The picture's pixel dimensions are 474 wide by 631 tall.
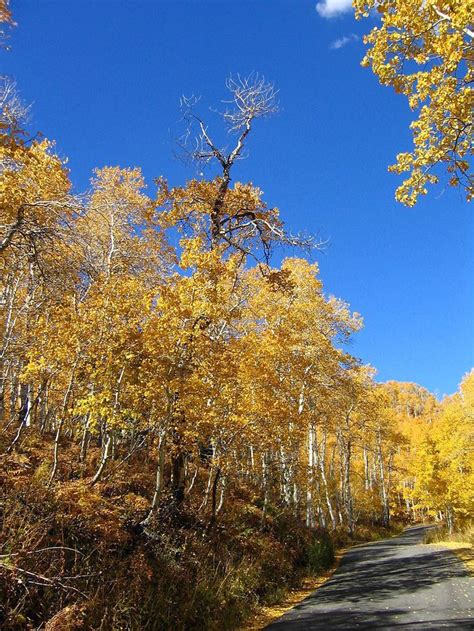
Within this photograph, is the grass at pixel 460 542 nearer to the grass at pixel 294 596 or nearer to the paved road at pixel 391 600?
the paved road at pixel 391 600

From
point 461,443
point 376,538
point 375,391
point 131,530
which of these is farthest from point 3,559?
point 376,538

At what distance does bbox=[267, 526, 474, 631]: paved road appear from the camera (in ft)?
22.3

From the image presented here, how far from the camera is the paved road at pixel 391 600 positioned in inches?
268

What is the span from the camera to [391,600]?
8.40 meters

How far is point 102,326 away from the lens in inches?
325

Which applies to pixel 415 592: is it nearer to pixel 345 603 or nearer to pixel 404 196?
pixel 345 603

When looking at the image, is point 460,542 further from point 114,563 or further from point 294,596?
point 114,563

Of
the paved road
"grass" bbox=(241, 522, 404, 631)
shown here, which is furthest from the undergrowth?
the paved road

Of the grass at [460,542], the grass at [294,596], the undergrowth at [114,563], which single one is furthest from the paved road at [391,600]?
the undergrowth at [114,563]

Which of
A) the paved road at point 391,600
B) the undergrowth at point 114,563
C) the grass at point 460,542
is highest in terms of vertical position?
the undergrowth at point 114,563

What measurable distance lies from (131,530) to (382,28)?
8611mm

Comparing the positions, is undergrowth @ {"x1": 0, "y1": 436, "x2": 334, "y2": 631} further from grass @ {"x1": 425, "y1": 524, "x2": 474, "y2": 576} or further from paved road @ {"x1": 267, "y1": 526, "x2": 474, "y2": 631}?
grass @ {"x1": 425, "y1": 524, "x2": 474, "y2": 576}

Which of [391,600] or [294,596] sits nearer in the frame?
[391,600]

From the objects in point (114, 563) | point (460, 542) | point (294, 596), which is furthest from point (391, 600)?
point (460, 542)
